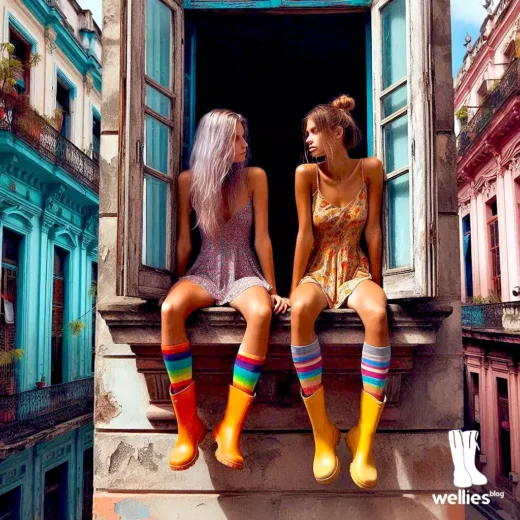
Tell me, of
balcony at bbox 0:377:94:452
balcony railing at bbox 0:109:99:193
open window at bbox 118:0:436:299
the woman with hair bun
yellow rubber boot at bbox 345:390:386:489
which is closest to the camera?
yellow rubber boot at bbox 345:390:386:489

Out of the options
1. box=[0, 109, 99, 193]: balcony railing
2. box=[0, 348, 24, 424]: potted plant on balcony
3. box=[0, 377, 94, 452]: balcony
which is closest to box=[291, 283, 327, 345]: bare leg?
box=[0, 377, 94, 452]: balcony

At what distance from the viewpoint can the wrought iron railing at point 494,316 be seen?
12023 millimetres

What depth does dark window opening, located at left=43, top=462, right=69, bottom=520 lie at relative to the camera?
1112 centimetres

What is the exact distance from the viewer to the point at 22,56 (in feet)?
37.4

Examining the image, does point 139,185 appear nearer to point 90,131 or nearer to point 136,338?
point 136,338

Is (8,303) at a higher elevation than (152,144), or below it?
below

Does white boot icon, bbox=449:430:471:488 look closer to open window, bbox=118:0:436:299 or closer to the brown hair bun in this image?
open window, bbox=118:0:436:299

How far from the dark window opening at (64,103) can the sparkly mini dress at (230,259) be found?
33.5 feet

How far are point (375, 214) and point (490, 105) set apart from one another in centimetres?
1179

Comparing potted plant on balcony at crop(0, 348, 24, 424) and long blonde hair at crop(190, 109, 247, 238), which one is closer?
long blonde hair at crop(190, 109, 247, 238)

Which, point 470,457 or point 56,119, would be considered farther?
point 56,119

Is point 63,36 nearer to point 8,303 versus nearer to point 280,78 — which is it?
point 8,303

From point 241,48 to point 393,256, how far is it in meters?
2.28

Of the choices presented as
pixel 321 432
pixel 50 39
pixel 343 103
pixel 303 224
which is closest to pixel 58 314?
pixel 50 39
